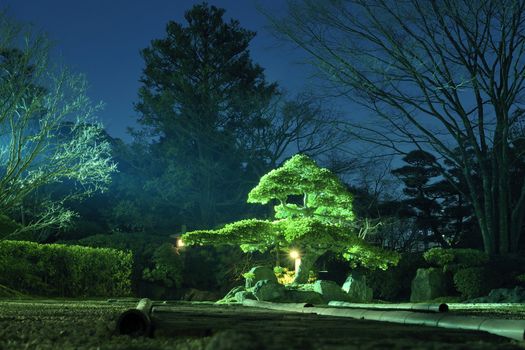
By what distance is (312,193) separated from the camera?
11.3 metres

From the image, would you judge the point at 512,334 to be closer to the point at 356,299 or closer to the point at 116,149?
the point at 356,299

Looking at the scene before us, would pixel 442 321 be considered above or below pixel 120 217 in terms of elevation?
below

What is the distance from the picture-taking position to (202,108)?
20.3 meters

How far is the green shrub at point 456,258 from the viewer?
43.0 feet

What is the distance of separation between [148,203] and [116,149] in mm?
2194

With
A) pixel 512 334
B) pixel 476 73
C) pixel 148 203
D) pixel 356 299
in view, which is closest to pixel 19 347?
pixel 512 334

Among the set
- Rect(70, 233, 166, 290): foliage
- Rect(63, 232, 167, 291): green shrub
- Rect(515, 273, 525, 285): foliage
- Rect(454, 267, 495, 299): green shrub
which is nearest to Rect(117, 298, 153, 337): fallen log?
Rect(454, 267, 495, 299): green shrub

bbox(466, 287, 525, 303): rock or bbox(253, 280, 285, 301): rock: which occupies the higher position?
bbox(466, 287, 525, 303): rock

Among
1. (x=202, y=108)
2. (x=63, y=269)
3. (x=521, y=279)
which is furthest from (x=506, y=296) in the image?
(x=202, y=108)

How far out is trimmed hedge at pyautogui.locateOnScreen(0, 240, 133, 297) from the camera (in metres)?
11.5

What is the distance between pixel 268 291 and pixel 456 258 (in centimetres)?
577

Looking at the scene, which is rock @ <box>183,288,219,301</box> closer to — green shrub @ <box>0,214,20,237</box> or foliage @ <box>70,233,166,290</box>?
foliage @ <box>70,233,166,290</box>

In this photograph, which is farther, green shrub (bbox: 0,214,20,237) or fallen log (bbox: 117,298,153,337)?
green shrub (bbox: 0,214,20,237)

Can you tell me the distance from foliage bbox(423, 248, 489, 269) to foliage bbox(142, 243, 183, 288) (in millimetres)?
6239
